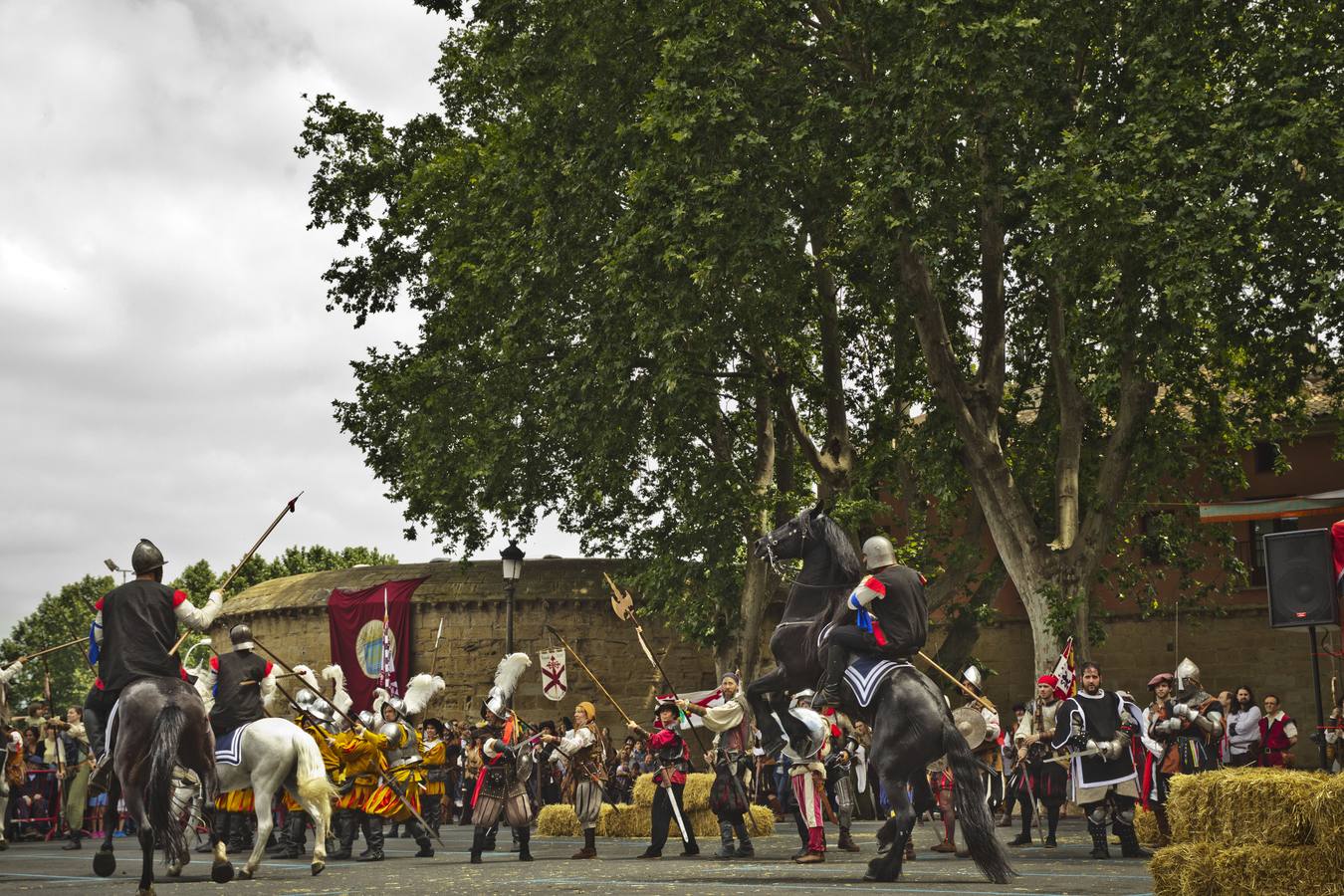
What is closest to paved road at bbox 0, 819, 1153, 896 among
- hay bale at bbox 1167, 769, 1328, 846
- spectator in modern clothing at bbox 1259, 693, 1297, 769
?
hay bale at bbox 1167, 769, 1328, 846

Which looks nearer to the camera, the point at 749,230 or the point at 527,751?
the point at 527,751

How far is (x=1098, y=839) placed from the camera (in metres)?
15.1

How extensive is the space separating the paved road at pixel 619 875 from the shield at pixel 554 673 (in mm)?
9137

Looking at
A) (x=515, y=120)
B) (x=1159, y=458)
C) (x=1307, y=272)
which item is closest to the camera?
(x=1307, y=272)

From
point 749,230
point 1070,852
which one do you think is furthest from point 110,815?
point 749,230

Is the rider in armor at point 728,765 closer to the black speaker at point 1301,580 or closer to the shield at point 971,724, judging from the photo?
the shield at point 971,724

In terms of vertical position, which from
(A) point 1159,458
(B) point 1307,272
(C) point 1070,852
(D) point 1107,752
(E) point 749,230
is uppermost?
(E) point 749,230

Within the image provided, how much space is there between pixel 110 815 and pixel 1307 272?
16179 millimetres

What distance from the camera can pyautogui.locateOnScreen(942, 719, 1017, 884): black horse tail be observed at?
11.7 m

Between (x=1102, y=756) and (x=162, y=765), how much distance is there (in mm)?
8643

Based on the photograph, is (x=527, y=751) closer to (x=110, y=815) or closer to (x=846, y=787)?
(x=846, y=787)

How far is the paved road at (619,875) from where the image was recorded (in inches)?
475

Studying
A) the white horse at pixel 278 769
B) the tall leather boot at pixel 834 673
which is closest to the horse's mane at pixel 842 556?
the tall leather boot at pixel 834 673

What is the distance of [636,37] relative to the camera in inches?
996
